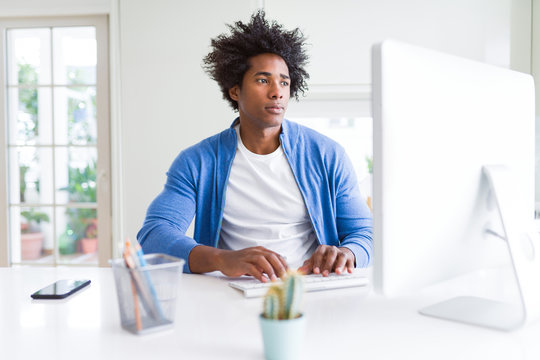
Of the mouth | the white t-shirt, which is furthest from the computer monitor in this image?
the mouth

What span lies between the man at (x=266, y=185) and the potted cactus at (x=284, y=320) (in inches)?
28.1

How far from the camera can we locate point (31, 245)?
121 inches

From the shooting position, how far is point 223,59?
5.71ft

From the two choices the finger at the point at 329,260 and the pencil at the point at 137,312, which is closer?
the pencil at the point at 137,312

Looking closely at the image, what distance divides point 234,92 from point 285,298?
1.27 metres

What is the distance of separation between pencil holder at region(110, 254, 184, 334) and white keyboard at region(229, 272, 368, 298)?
0.74 ft

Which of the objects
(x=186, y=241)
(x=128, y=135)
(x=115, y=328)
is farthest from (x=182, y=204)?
(x=128, y=135)

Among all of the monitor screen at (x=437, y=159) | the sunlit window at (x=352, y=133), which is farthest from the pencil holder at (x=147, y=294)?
the sunlit window at (x=352, y=133)

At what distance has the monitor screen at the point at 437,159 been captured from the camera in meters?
0.69

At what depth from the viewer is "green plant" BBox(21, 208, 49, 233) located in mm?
3041

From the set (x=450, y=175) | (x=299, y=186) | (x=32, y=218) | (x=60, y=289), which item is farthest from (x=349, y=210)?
(x=32, y=218)

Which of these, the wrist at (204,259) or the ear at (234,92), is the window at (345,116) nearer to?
the ear at (234,92)

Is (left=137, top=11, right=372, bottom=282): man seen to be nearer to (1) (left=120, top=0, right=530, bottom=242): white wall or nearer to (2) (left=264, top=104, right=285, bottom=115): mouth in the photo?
(2) (left=264, top=104, right=285, bottom=115): mouth

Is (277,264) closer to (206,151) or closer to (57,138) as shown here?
(206,151)
